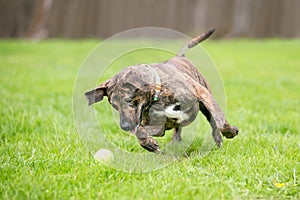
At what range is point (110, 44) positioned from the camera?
3.13 m

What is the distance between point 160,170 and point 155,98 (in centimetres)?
50

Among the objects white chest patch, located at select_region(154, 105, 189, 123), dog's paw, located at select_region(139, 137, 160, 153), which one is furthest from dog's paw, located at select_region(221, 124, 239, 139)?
dog's paw, located at select_region(139, 137, 160, 153)

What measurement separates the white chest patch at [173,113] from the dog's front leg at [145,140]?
0.16 meters

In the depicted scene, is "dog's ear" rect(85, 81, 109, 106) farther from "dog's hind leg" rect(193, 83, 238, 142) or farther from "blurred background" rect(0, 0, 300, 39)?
"blurred background" rect(0, 0, 300, 39)

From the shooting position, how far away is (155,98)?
3084 millimetres

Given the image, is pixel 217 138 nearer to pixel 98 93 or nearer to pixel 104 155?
pixel 104 155

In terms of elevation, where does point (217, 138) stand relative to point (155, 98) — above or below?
below

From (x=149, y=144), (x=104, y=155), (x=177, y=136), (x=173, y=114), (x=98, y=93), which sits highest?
(x=98, y=93)

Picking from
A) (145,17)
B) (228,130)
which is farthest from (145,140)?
(145,17)

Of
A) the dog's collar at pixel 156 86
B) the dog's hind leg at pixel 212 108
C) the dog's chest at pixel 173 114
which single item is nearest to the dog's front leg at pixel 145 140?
the dog's chest at pixel 173 114

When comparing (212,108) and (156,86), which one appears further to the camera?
(212,108)

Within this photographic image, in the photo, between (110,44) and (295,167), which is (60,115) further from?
(295,167)

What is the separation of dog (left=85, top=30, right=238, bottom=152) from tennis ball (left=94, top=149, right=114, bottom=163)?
10.9 inches

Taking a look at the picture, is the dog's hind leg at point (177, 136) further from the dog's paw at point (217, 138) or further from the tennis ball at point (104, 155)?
the tennis ball at point (104, 155)
